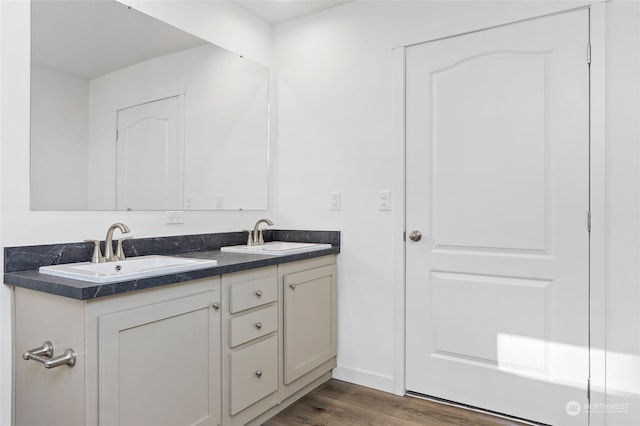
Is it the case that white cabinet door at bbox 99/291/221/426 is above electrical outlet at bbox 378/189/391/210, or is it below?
below

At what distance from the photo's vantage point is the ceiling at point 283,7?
2.61 m

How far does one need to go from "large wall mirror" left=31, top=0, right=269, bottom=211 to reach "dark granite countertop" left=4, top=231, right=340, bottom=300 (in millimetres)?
186

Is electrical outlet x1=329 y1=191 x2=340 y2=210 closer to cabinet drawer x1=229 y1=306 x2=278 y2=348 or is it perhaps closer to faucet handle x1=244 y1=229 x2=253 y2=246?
faucet handle x1=244 y1=229 x2=253 y2=246

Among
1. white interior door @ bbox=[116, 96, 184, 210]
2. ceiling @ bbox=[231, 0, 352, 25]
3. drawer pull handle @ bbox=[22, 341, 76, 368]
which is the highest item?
ceiling @ bbox=[231, 0, 352, 25]

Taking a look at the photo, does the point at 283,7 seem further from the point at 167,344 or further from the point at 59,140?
the point at 167,344

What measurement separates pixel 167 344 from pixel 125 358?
0.56 feet

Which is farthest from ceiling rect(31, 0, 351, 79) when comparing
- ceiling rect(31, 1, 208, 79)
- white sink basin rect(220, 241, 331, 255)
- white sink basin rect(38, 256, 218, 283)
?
white sink basin rect(220, 241, 331, 255)

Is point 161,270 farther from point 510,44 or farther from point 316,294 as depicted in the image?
point 510,44

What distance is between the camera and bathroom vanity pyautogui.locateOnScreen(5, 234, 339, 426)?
1.35 metres

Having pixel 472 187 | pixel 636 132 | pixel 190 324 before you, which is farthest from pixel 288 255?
pixel 636 132

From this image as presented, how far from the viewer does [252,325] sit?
197 centimetres

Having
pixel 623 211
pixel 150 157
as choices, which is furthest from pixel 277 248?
pixel 623 211

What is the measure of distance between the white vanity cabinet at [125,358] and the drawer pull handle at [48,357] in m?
0.02

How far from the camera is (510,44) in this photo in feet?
6.92
